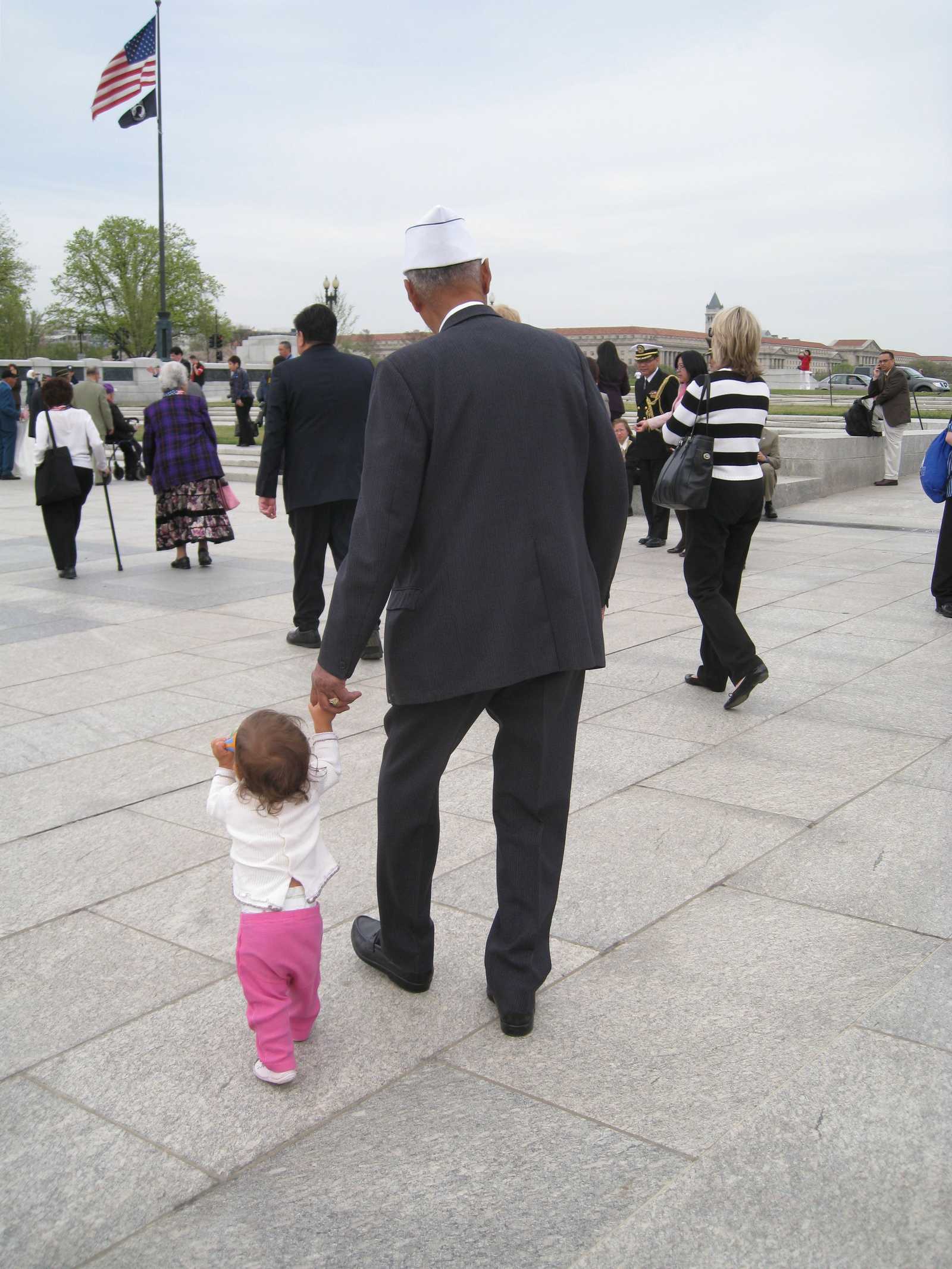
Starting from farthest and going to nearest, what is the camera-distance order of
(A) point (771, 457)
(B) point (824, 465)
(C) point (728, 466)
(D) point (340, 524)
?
1. (B) point (824, 465)
2. (A) point (771, 457)
3. (D) point (340, 524)
4. (C) point (728, 466)

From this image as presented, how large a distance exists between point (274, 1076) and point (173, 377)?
27.8ft

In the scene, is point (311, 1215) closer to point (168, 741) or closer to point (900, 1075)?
point (900, 1075)

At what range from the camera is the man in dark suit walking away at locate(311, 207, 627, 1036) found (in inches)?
110

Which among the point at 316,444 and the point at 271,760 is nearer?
the point at 271,760

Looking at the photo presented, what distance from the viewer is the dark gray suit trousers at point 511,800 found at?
9.71ft

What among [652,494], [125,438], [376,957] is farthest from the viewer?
[125,438]

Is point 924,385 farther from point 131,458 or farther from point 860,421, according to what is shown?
point 131,458

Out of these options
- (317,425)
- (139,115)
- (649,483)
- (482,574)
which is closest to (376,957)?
(482,574)

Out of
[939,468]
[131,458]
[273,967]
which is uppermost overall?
[939,468]

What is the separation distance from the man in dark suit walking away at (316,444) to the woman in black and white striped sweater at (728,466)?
2.14 meters

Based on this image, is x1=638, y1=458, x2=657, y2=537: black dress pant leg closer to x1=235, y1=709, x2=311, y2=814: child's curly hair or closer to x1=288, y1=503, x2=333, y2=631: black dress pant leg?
x1=288, y1=503, x2=333, y2=631: black dress pant leg

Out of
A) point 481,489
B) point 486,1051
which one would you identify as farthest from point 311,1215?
point 481,489

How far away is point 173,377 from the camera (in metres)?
10.4

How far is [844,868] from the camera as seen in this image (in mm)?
4035
